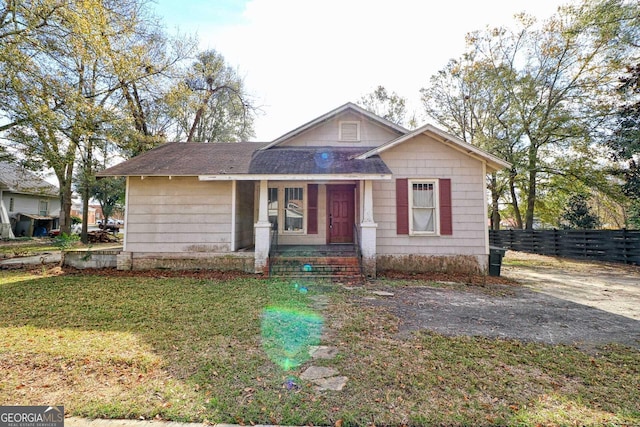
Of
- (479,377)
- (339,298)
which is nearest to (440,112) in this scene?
(339,298)

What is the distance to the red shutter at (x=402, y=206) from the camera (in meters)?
8.91

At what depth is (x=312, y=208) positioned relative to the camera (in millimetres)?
10484

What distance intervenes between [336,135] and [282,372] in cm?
895

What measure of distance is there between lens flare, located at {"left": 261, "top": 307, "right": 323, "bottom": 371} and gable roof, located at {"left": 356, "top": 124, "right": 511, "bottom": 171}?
555 centimetres

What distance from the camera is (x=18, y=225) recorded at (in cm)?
2158

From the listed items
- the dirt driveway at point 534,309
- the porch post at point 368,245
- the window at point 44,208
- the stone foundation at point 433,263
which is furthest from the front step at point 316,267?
the window at point 44,208

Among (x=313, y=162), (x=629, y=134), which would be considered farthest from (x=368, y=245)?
(x=629, y=134)

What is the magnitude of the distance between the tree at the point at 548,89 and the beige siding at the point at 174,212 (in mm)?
14669

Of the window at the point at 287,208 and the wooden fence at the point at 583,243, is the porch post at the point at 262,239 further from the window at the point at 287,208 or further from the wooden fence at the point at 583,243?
the wooden fence at the point at 583,243

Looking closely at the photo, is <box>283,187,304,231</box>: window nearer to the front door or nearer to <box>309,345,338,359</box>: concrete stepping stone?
the front door

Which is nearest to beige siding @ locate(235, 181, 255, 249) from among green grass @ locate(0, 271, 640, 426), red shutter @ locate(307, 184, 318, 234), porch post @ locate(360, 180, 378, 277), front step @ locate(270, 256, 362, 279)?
front step @ locate(270, 256, 362, 279)

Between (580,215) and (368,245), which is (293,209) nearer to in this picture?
(368,245)

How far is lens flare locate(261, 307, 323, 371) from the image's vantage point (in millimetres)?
3504

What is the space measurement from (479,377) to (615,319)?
4.18 meters
